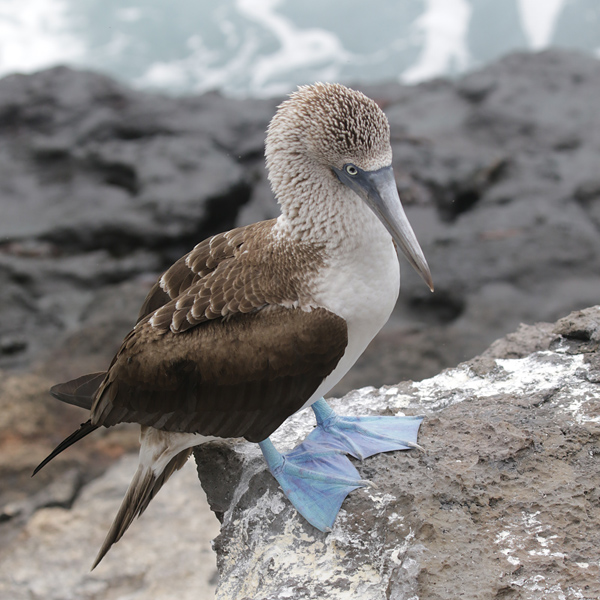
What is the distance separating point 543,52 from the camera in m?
10.0

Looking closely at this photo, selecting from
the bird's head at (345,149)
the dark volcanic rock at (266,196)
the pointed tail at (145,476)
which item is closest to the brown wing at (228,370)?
the pointed tail at (145,476)

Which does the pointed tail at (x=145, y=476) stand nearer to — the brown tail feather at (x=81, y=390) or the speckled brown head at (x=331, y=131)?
the brown tail feather at (x=81, y=390)

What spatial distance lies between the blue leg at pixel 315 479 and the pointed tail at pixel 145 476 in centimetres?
44

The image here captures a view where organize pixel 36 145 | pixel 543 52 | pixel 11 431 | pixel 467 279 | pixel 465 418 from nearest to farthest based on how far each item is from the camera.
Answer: pixel 465 418 < pixel 11 431 < pixel 467 279 < pixel 36 145 < pixel 543 52

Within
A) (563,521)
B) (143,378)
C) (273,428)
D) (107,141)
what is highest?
(107,141)

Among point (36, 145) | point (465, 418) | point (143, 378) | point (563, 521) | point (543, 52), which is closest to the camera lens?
point (563, 521)

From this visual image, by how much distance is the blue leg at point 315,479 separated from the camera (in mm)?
2932

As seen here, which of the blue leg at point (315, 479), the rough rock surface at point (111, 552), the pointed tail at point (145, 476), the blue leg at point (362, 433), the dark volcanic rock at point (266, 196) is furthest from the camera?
the dark volcanic rock at point (266, 196)

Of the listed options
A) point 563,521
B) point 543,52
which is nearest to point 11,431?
point 563,521

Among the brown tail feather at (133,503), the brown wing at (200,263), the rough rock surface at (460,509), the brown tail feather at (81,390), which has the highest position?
the brown wing at (200,263)

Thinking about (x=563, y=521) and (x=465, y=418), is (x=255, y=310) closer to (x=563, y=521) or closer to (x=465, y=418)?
(x=465, y=418)

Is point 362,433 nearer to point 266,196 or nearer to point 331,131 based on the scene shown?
point 331,131

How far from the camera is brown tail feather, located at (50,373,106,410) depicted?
10.8ft

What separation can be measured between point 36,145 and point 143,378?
23.3ft
